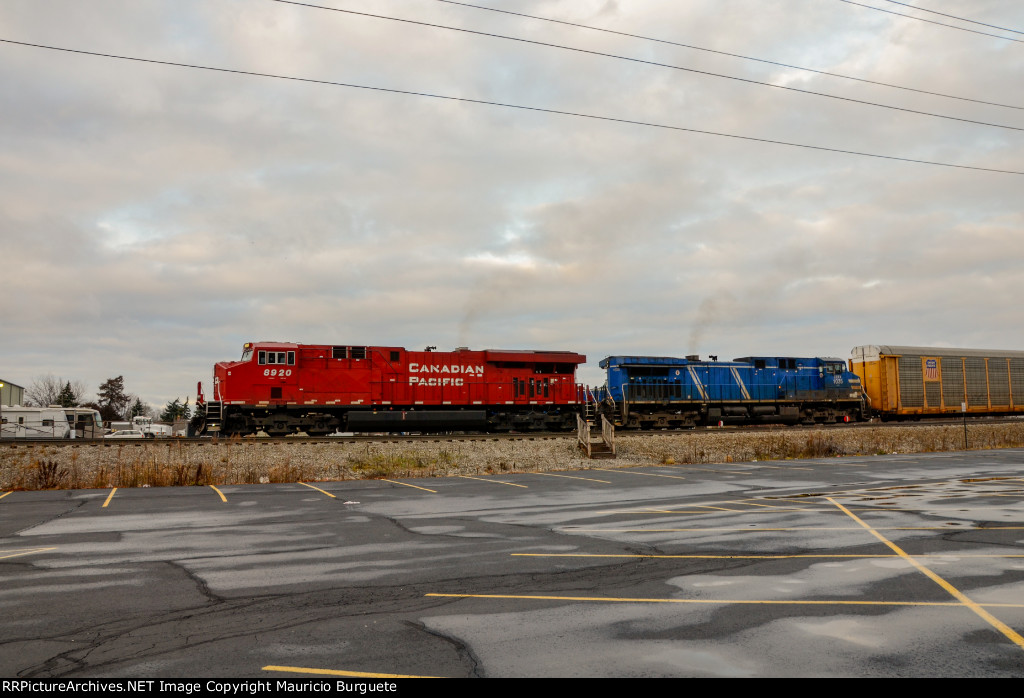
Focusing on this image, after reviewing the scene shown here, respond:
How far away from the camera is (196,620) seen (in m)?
6.40

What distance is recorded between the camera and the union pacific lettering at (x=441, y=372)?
33.4 m

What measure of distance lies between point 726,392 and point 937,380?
1579 cm

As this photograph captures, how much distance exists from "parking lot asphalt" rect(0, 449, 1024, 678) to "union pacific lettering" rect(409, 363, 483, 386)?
18.5m

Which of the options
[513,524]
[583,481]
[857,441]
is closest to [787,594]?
[513,524]

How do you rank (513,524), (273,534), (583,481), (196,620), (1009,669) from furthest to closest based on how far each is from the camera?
(583,481), (513,524), (273,534), (196,620), (1009,669)

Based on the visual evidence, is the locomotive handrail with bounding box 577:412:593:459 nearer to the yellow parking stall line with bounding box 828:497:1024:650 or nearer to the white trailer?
the yellow parking stall line with bounding box 828:497:1024:650

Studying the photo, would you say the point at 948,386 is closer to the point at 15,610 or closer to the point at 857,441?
the point at 857,441

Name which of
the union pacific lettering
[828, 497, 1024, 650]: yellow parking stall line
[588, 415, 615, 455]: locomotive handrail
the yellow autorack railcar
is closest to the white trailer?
the union pacific lettering

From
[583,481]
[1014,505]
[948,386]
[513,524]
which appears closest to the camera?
[513,524]

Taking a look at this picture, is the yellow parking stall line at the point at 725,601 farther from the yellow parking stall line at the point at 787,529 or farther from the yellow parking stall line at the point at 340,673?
the yellow parking stall line at the point at 787,529

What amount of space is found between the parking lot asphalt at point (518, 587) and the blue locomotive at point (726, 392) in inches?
868

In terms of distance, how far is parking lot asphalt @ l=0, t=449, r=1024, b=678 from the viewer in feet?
17.4

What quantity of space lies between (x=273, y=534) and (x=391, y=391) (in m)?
21.9

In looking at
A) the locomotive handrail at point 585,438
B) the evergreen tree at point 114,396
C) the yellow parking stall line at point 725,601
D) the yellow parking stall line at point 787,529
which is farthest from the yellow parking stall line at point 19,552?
the evergreen tree at point 114,396
